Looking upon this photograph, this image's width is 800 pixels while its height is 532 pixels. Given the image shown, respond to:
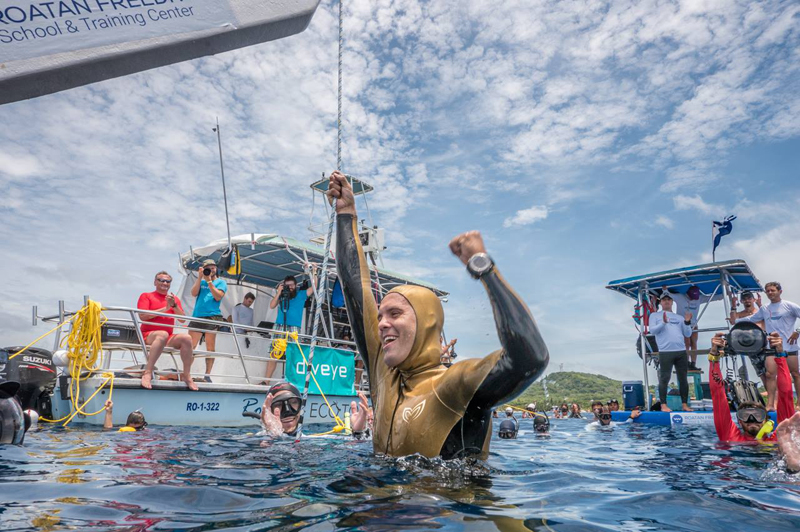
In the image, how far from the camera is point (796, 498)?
262cm

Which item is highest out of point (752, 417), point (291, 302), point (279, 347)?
point (291, 302)

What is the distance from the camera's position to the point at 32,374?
20.2 feet

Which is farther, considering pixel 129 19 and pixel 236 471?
pixel 236 471

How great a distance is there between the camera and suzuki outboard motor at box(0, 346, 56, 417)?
595cm

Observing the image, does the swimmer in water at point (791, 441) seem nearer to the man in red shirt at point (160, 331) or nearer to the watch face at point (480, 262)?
the watch face at point (480, 262)

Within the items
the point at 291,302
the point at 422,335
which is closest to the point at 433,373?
the point at 422,335

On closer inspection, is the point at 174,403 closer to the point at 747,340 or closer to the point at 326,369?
the point at 326,369

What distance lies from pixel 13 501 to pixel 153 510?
624 millimetres

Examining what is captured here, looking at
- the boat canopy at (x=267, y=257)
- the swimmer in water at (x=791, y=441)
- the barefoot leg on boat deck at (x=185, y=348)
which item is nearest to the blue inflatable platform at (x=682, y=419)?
the boat canopy at (x=267, y=257)

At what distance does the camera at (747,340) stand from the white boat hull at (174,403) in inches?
264

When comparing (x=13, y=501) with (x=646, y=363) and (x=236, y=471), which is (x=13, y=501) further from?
(x=646, y=363)

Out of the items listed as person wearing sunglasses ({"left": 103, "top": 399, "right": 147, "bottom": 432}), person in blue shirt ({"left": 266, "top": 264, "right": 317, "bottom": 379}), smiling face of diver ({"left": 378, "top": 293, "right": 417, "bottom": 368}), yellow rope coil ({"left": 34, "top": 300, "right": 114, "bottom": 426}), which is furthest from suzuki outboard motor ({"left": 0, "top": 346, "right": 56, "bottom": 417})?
smiling face of diver ({"left": 378, "top": 293, "right": 417, "bottom": 368})

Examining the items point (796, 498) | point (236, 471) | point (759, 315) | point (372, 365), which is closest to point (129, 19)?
point (372, 365)

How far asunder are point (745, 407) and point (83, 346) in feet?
26.9
